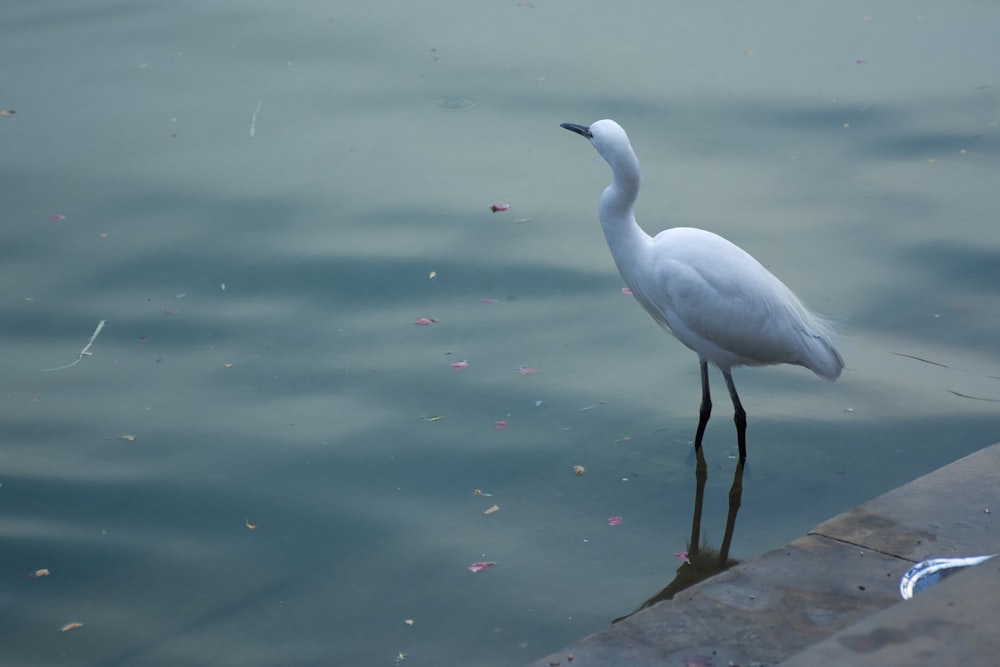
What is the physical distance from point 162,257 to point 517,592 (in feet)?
9.51

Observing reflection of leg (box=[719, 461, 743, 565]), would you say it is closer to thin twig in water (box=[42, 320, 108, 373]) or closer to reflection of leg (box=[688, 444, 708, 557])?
reflection of leg (box=[688, 444, 708, 557])

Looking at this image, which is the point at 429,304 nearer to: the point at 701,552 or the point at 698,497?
the point at 698,497

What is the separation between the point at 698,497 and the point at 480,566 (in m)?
0.89

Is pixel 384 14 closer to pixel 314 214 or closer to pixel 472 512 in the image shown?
pixel 314 214

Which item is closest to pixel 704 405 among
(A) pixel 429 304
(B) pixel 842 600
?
(B) pixel 842 600

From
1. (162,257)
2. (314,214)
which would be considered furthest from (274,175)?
(162,257)

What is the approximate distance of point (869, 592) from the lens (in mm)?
3309

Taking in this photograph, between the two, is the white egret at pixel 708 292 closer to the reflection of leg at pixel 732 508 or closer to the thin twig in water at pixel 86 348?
the reflection of leg at pixel 732 508

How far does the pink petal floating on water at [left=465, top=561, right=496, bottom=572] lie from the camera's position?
4.02 meters

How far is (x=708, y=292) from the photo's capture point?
4254 mm

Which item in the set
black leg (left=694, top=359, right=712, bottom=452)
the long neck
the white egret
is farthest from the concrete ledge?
the long neck

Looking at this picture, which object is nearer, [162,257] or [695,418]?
[695,418]

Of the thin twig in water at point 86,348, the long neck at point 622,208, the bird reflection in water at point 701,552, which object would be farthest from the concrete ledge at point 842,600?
the thin twig in water at point 86,348

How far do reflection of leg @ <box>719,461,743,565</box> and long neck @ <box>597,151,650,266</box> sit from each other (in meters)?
0.84
